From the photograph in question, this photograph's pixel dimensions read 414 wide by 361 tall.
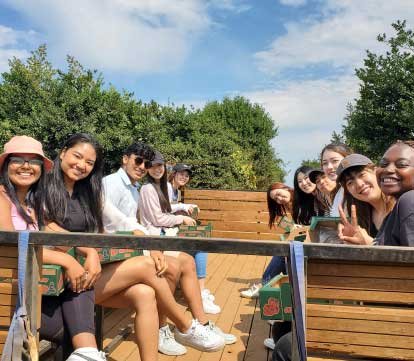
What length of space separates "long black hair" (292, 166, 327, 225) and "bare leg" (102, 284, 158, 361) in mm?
2241

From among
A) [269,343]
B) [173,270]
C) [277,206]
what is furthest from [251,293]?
[173,270]

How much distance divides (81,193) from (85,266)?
663mm

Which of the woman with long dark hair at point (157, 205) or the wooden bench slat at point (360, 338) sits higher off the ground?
the woman with long dark hair at point (157, 205)

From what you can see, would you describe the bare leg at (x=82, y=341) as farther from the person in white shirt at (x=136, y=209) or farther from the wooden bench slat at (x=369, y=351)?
the wooden bench slat at (x=369, y=351)

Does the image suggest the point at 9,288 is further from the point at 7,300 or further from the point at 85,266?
the point at 85,266

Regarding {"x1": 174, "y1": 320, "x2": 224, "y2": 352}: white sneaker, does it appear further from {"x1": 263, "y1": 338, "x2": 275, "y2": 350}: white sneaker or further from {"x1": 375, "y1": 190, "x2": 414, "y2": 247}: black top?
{"x1": 375, "y1": 190, "x2": 414, "y2": 247}: black top

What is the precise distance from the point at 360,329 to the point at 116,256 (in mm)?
1460

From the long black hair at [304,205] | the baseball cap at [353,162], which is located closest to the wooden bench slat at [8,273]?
the baseball cap at [353,162]

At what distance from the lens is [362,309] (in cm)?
177

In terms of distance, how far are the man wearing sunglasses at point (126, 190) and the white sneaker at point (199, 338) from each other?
2.89 ft

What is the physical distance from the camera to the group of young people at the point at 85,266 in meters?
2.34

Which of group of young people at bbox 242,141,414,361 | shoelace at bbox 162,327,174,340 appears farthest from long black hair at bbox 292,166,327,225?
shoelace at bbox 162,327,174,340

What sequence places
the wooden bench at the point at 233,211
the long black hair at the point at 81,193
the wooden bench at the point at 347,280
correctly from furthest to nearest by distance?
1. the wooden bench at the point at 233,211
2. the long black hair at the point at 81,193
3. the wooden bench at the point at 347,280

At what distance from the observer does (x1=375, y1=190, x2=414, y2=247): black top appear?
186 centimetres
